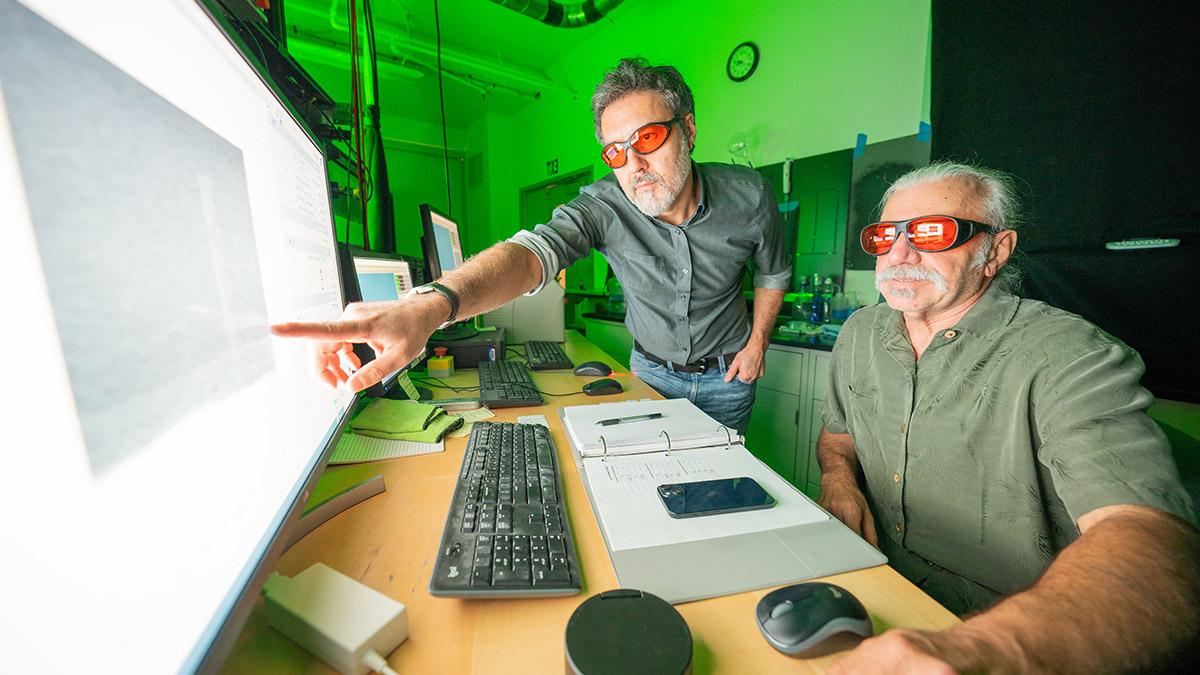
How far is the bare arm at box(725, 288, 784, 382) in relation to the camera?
1576 millimetres

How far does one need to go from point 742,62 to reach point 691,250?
7.51 ft

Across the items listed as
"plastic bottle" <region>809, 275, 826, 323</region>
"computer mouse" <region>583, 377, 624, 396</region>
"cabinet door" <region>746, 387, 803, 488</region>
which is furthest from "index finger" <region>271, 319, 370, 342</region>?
"plastic bottle" <region>809, 275, 826, 323</region>

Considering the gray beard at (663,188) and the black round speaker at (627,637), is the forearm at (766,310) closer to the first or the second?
the gray beard at (663,188)

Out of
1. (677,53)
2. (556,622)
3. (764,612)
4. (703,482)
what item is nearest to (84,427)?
(556,622)

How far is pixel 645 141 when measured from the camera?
4.28ft

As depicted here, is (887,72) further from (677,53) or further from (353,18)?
(353,18)

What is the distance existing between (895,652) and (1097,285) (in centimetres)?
190

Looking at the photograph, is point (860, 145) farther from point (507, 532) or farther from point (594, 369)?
point (507, 532)

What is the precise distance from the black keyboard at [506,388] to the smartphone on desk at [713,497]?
23.2 inches

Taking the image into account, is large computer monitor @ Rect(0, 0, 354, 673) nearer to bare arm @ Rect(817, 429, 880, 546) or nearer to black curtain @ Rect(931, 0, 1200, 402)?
bare arm @ Rect(817, 429, 880, 546)

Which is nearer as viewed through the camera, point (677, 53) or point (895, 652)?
point (895, 652)

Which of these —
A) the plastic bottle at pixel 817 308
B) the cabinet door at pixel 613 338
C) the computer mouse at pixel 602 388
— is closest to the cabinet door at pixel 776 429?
the plastic bottle at pixel 817 308

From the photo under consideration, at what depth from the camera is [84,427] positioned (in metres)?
0.22

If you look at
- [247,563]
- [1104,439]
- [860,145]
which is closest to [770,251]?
[1104,439]
